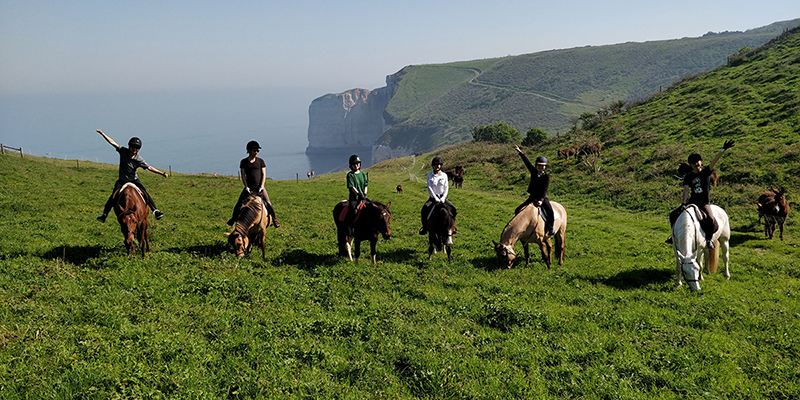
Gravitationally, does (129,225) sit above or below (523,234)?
above

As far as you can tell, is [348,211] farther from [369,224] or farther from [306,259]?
[306,259]

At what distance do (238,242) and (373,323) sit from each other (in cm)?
574

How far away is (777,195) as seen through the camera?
18734 millimetres

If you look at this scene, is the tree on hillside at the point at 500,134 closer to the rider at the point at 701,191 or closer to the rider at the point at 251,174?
the rider at the point at 701,191

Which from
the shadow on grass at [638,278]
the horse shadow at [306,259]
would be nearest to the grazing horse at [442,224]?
the horse shadow at [306,259]

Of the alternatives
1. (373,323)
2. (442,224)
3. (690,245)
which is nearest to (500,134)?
(442,224)

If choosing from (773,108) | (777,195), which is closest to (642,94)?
(773,108)

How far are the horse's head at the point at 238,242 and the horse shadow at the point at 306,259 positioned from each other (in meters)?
1.13

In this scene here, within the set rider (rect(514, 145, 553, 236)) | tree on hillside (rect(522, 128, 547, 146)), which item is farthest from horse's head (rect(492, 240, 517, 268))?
tree on hillside (rect(522, 128, 547, 146))

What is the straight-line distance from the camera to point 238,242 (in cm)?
1202

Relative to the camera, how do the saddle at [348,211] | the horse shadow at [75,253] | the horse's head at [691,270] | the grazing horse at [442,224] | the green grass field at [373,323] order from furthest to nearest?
the grazing horse at [442,224]
the saddle at [348,211]
the horse shadow at [75,253]
the horse's head at [691,270]
the green grass field at [373,323]

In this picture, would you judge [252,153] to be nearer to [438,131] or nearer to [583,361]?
[583,361]

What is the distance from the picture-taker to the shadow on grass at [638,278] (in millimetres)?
11538

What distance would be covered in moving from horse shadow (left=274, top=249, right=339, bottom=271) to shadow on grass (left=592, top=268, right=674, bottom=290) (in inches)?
332
